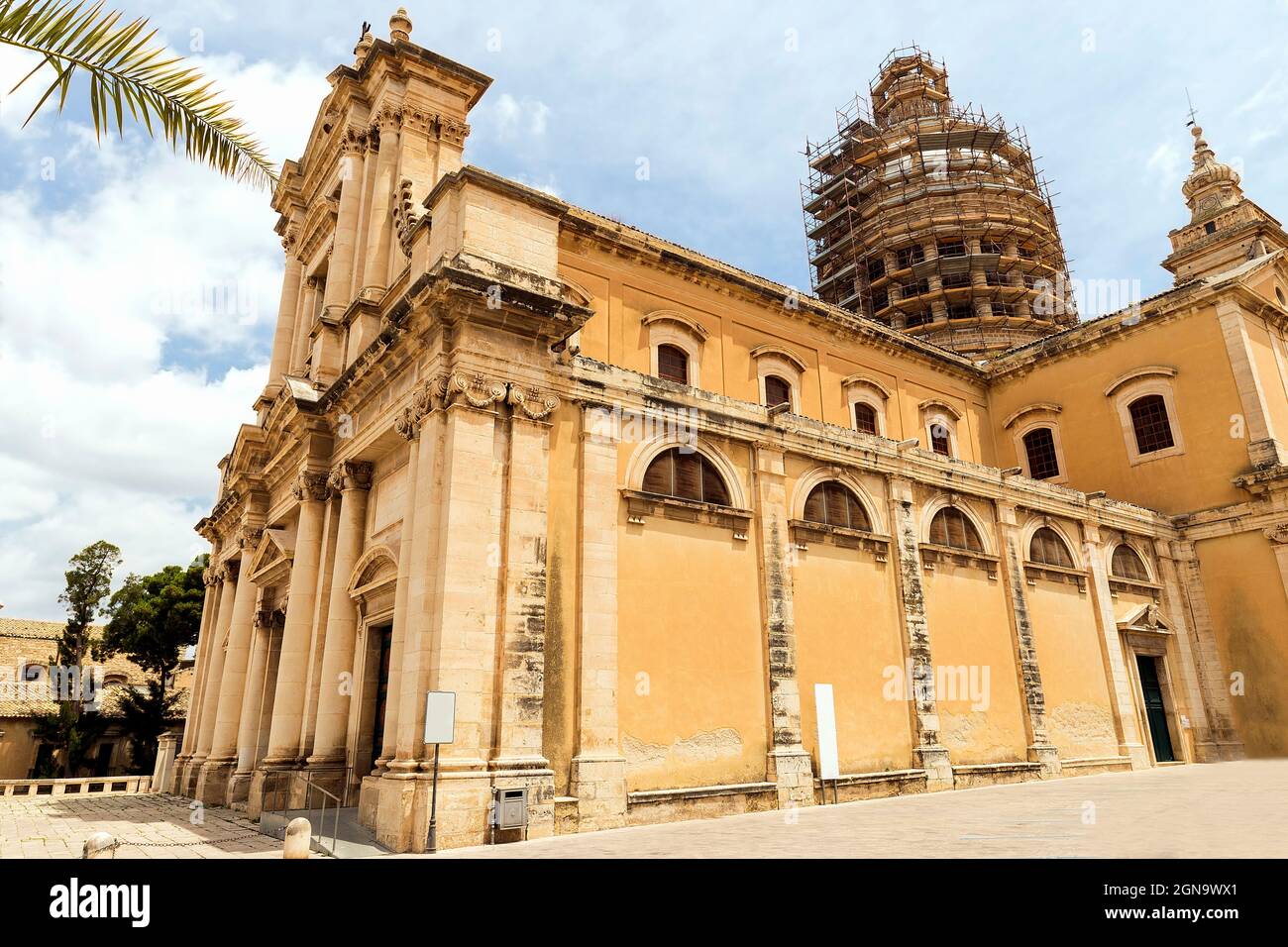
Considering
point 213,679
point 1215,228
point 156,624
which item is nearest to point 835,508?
point 213,679

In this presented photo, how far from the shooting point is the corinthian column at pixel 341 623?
14594 mm

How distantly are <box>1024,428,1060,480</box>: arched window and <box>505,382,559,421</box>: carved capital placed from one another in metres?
19.4

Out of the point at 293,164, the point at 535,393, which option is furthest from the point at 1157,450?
the point at 293,164

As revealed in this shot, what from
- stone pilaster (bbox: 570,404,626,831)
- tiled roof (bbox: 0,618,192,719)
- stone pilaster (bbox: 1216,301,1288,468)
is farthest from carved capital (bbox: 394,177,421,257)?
tiled roof (bbox: 0,618,192,719)

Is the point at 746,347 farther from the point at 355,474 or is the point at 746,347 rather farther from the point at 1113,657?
the point at 1113,657

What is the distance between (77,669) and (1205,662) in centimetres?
4401

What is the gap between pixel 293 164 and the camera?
24.1 m

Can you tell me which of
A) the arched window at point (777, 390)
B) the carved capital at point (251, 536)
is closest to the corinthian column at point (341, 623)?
the carved capital at point (251, 536)

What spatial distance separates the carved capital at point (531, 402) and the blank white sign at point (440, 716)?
4819mm

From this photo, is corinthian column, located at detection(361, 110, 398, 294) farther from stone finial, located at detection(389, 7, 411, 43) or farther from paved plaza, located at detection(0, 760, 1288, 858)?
paved plaza, located at detection(0, 760, 1288, 858)

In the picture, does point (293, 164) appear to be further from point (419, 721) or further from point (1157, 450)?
point (1157, 450)

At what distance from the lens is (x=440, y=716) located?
1008cm

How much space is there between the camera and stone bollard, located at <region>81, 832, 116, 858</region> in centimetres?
659

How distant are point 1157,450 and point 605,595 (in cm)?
2034
